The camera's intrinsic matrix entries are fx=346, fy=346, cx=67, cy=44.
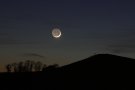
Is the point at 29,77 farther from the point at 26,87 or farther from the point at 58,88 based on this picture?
the point at 58,88

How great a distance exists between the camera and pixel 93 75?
102 ft

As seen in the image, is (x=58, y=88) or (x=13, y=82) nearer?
(x=58, y=88)

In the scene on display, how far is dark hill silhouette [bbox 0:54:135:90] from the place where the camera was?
Result: 29672mm

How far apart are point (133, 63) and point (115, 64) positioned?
1.69 metres

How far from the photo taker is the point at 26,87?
120ft

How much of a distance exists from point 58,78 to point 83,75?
324 centimetres

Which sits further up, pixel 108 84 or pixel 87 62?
pixel 87 62

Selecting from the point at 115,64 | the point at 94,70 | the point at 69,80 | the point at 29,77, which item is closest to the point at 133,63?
the point at 115,64

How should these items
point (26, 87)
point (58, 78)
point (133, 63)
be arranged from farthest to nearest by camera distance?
point (26, 87) < point (58, 78) < point (133, 63)

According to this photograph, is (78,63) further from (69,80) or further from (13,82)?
(13,82)

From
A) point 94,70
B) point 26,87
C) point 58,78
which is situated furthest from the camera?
point 26,87

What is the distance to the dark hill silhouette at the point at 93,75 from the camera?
29672 mm

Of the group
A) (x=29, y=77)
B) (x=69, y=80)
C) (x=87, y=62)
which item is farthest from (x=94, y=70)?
(x=29, y=77)

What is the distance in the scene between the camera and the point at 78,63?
31.4 meters
